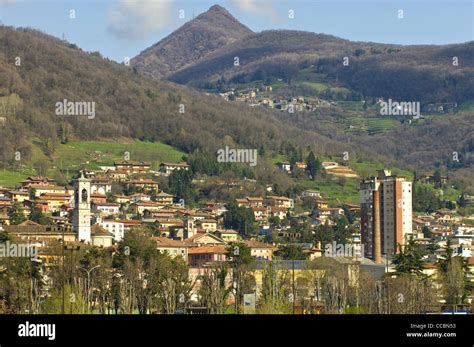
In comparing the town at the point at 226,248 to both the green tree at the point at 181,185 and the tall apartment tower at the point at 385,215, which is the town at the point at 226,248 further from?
the green tree at the point at 181,185

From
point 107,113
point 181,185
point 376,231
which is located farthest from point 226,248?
point 107,113

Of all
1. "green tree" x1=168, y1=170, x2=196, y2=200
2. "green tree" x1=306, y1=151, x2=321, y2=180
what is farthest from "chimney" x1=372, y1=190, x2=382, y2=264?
"green tree" x1=306, y1=151, x2=321, y2=180

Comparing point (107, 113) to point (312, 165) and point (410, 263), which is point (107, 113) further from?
point (410, 263)

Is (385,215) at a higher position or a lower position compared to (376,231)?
higher

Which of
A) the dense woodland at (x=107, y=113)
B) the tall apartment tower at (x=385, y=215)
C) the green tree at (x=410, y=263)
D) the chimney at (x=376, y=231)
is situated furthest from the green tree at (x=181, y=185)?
the green tree at (x=410, y=263)
